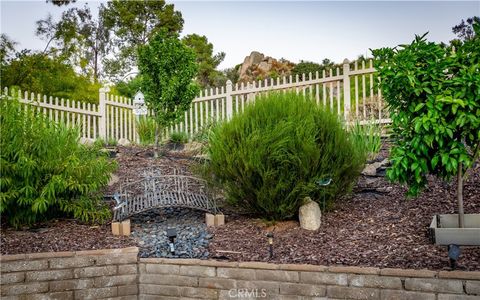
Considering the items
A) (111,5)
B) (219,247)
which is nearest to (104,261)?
(219,247)

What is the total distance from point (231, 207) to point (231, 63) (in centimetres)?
1686

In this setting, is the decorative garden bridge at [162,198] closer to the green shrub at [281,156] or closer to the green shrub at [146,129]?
the green shrub at [281,156]

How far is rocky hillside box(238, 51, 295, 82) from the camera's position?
16594mm

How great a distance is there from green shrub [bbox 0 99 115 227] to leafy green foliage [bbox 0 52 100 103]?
9.30 metres

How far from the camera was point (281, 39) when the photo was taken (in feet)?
22.6

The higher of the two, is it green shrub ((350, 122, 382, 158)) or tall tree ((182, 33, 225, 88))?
tall tree ((182, 33, 225, 88))

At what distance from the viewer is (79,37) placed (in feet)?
54.6

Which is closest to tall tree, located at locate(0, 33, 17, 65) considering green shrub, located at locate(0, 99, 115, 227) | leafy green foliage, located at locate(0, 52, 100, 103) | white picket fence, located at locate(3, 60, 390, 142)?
leafy green foliage, located at locate(0, 52, 100, 103)

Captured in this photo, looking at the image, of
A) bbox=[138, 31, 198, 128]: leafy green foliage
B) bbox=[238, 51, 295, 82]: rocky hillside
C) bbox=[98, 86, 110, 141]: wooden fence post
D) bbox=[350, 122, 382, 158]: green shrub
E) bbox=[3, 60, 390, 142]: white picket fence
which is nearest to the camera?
bbox=[350, 122, 382, 158]: green shrub

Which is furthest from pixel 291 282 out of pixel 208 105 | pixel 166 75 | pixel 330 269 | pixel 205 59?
pixel 205 59

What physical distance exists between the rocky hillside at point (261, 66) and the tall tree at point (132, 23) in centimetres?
561

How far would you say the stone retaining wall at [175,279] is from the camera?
3.64 metres

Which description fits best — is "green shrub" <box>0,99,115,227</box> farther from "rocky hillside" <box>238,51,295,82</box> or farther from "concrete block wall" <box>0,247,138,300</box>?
"rocky hillside" <box>238,51,295,82</box>

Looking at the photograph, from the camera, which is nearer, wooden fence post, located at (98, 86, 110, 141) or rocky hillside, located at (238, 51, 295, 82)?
wooden fence post, located at (98, 86, 110, 141)
